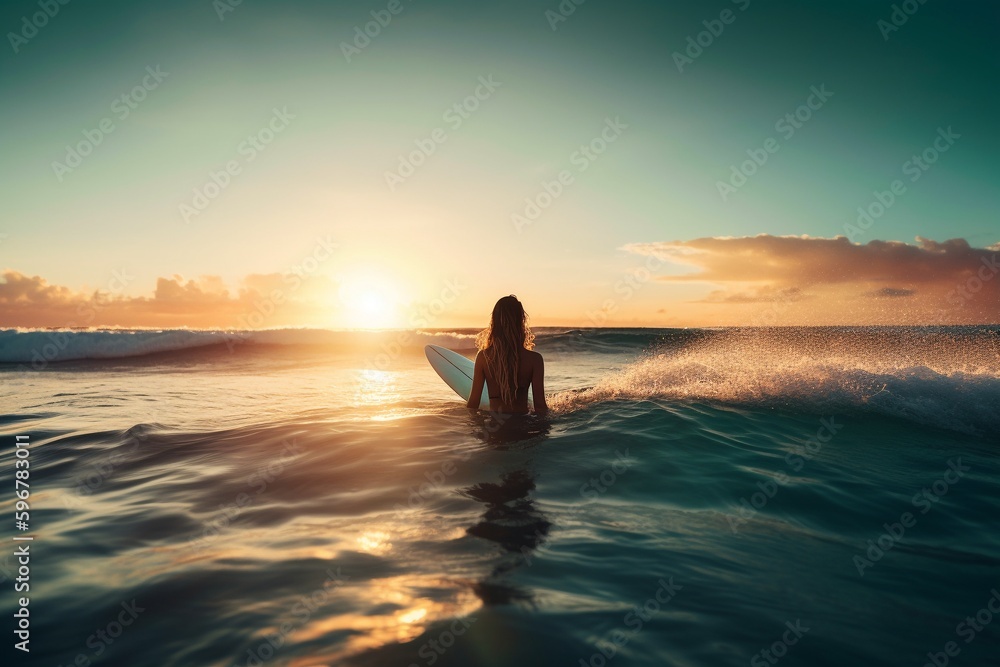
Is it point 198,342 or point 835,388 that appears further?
point 198,342

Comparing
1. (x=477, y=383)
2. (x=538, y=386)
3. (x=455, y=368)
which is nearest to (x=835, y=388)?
(x=538, y=386)

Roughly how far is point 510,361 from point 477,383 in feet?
3.42

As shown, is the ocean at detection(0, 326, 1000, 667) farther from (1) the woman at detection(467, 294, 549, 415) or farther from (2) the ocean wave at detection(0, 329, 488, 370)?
(2) the ocean wave at detection(0, 329, 488, 370)

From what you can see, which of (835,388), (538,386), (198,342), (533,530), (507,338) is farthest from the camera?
(198,342)

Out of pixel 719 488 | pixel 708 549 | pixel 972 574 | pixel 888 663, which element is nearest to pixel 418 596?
pixel 708 549

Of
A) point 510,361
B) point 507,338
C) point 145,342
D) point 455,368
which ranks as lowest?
point 455,368

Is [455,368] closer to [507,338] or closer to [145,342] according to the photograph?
[507,338]

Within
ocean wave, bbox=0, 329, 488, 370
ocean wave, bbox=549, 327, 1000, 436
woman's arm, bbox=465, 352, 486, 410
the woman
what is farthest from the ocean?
ocean wave, bbox=0, 329, 488, 370

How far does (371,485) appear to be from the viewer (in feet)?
17.0

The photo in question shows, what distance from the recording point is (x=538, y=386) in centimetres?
764

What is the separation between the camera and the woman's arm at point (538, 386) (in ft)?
24.8

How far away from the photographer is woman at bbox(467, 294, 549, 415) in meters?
7.36

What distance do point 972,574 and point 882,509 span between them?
1106mm

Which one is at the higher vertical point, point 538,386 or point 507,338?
point 507,338
